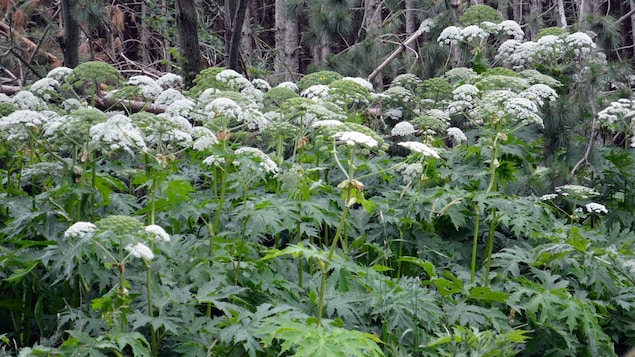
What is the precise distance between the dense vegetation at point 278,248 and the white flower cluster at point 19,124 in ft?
0.05

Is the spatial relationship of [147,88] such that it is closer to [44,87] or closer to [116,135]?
[44,87]

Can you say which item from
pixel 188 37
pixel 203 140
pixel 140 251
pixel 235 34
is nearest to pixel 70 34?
pixel 188 37

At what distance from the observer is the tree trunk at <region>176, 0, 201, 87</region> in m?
7.36

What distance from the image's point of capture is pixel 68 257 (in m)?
3.49

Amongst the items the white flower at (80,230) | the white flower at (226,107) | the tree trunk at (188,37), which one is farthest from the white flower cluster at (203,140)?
the tree trunk at (188,37)

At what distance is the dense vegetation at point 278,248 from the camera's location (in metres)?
3.54

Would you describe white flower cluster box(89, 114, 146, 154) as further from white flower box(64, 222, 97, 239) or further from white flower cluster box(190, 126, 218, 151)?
white flower box(64, 222, 97, 239)

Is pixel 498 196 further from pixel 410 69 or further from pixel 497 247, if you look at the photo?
pixel 410 69

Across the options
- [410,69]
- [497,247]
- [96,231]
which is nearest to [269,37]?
[410,69]

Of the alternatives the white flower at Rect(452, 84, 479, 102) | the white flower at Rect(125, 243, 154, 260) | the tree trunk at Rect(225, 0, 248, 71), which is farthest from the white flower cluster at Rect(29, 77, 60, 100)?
the tree trunk at Rect(225, 0, 248, 71)

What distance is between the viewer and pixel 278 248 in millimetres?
4750

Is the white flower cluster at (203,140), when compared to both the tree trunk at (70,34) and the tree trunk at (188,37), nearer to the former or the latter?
the tree trunk at (70,34)

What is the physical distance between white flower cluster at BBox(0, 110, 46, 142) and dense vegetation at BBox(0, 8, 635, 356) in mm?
15

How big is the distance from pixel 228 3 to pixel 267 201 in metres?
5.03
